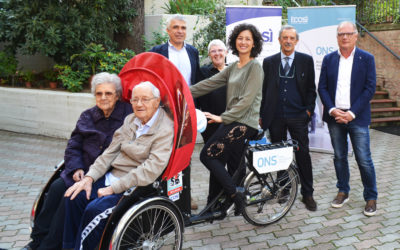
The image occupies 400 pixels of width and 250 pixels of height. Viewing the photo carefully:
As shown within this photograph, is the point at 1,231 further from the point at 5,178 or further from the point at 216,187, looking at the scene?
the point at 216,187

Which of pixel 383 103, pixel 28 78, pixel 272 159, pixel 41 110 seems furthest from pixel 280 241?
pixel 28 78

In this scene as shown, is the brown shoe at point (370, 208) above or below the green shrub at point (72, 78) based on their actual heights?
below

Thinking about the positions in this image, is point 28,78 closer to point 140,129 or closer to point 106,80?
point 106,80

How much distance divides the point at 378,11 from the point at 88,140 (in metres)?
9.67

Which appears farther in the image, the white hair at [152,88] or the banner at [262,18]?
the banner at [262,18]

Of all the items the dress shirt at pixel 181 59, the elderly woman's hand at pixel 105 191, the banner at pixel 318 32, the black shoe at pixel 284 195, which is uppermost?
the banner at pixel 318 32

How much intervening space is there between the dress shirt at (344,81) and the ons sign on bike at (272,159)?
844mm

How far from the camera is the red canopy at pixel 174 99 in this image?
2.72 m

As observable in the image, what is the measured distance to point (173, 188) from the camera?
9.38 feet

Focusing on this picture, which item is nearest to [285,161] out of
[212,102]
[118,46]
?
[212,102]

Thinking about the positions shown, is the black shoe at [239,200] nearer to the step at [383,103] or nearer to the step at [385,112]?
the step at [385,112]

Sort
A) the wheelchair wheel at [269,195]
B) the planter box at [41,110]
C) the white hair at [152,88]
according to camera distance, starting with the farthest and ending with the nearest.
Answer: the planter box at [41,110] < the wheelchair wheel at [269,195] < the white hair at [152,88]

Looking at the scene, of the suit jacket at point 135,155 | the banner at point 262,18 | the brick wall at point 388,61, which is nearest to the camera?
the suit jacket at point 135,155

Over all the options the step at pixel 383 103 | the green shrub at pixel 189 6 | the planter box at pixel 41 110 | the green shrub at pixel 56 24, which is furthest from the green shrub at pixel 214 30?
the step at pixel 383 103
